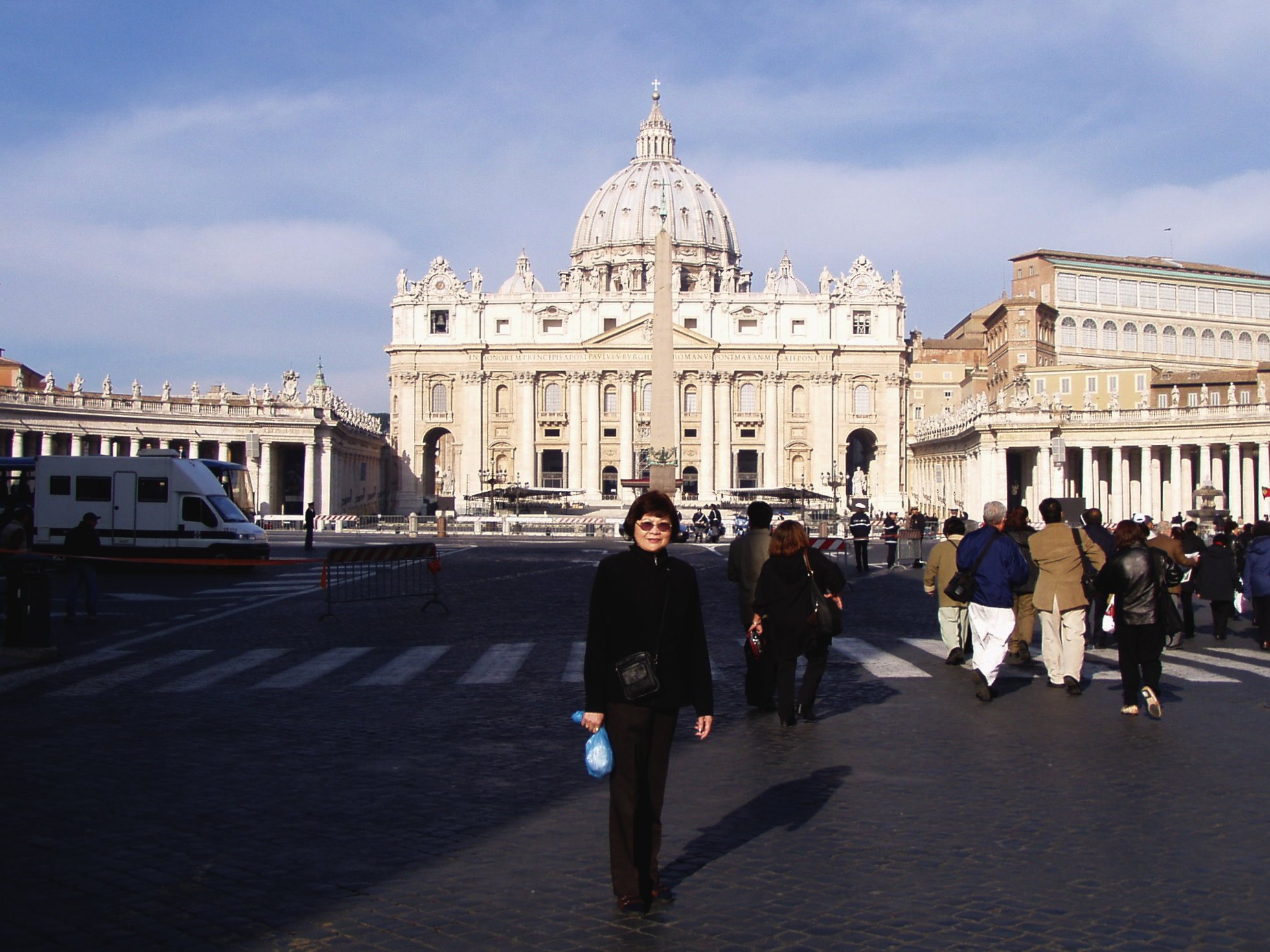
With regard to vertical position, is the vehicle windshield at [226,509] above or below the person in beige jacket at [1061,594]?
above

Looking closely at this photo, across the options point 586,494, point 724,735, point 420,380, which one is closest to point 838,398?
point 586,494

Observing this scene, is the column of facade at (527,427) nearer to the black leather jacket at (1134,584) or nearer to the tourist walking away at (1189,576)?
the tourist walking away at (1189,576)

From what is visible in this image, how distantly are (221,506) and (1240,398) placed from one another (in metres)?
53.9

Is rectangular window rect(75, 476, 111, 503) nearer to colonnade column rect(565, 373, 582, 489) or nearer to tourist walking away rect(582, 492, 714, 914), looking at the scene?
tourist walking away rect(582, 492, 714, 914)

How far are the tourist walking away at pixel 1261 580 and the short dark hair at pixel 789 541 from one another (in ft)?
27.3

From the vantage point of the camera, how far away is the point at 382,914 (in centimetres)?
552

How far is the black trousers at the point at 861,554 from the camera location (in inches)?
1184

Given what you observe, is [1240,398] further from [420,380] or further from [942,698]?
[942,698]

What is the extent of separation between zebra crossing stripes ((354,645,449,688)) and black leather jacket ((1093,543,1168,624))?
6292mm

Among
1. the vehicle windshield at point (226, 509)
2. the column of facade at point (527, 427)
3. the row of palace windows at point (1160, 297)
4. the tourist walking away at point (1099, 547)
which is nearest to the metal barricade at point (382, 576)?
the vehicle windshield at point (226, 509)

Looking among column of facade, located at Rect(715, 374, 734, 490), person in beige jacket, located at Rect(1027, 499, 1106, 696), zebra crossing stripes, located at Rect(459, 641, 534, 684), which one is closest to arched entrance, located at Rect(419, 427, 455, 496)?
column of facade, located at Rect(715, 374, 734, 490)

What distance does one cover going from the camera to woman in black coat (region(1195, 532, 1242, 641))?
1648 centimetres

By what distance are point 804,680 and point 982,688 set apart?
1826 millimetres

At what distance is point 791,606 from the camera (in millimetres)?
9672
